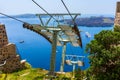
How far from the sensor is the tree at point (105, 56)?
20266 mm

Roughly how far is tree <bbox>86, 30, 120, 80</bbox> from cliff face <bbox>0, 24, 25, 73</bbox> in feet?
37.6

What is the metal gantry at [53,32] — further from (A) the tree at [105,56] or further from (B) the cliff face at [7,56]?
(B) the cliff face at [7,56]

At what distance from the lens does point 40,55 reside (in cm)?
8656

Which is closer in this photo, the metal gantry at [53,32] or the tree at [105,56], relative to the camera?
the tree at [105,56]

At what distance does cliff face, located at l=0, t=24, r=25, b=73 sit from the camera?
3066cm

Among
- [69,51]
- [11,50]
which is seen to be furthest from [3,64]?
[69,51]

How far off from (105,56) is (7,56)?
13274 millimetres

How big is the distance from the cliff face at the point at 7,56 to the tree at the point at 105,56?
1145 cm

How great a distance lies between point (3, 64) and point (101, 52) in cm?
1278

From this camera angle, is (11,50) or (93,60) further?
(11,50)

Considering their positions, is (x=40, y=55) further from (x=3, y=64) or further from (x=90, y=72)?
(x=90, y=72)

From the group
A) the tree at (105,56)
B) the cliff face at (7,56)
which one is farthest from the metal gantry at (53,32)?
the cliff face at (7,56)

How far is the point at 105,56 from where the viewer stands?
2036 centimetres

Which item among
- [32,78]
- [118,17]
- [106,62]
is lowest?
[32,78]
